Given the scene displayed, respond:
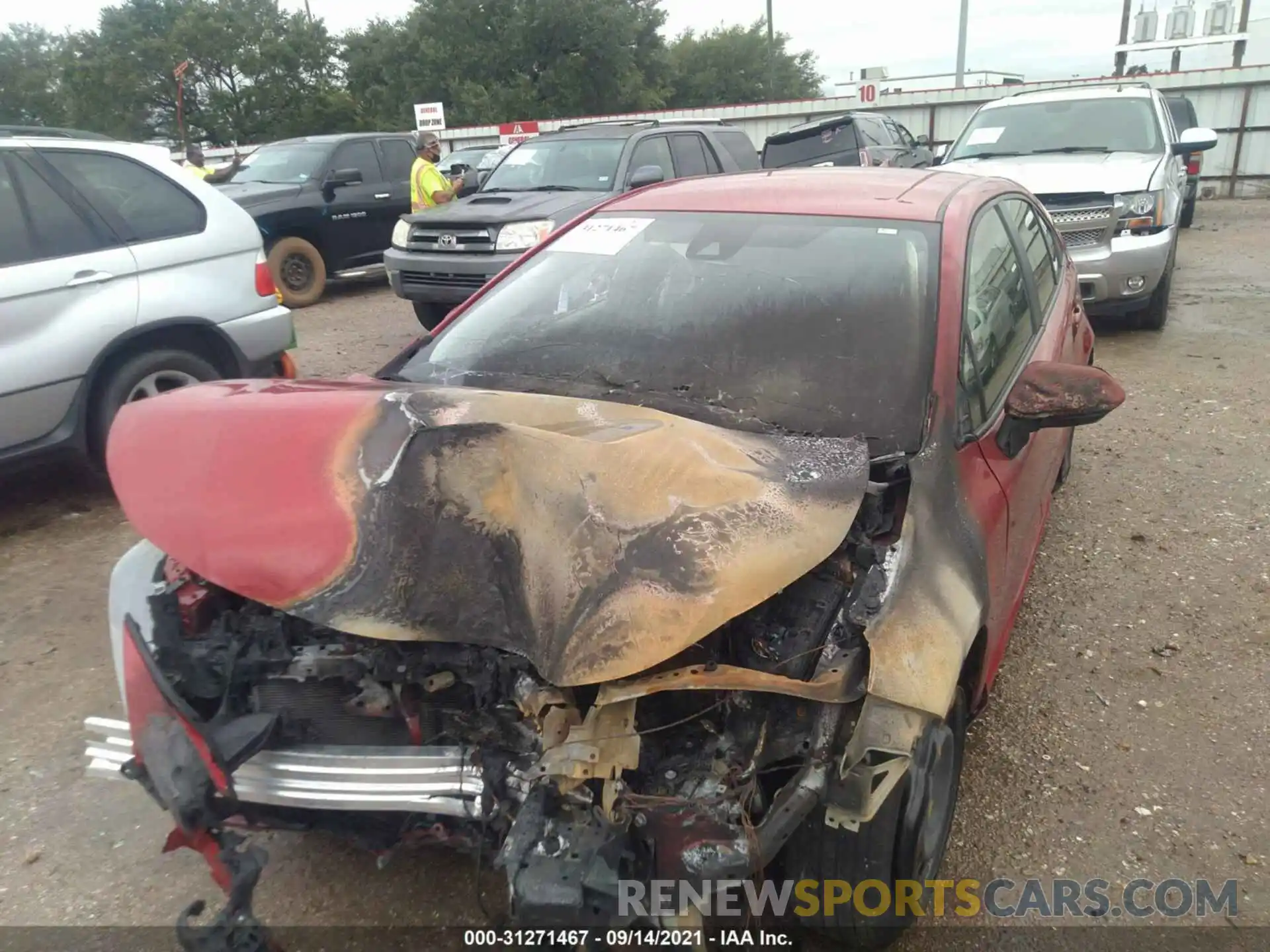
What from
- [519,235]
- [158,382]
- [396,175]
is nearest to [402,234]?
[519,235]

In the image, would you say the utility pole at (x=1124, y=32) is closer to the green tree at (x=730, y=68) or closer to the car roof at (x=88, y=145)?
the green tree at (x=730, y=68)

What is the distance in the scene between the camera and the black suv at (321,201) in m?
9.20

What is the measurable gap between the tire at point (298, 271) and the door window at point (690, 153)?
3.97 meters

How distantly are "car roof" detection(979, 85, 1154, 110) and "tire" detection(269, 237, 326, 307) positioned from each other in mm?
6982

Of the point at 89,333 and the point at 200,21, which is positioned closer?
the point at 89,333

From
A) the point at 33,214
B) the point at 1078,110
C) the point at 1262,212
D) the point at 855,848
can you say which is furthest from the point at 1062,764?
the point at 1262,212

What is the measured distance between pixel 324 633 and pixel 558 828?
768 mm

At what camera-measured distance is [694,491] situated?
197 cm

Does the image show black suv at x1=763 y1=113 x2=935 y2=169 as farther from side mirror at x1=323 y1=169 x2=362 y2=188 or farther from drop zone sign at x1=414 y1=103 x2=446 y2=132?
drop zone sign at x1=414 y1=103 x2=446 y2=132

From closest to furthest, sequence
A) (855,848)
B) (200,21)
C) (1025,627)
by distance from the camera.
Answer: (855,848)
(1025,627)
(200,21)

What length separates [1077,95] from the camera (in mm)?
8375

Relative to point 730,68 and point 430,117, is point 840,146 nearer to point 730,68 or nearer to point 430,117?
point 430,117

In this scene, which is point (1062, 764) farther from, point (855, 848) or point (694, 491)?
point (694, 491)

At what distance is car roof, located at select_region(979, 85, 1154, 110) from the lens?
8266 millimetres
